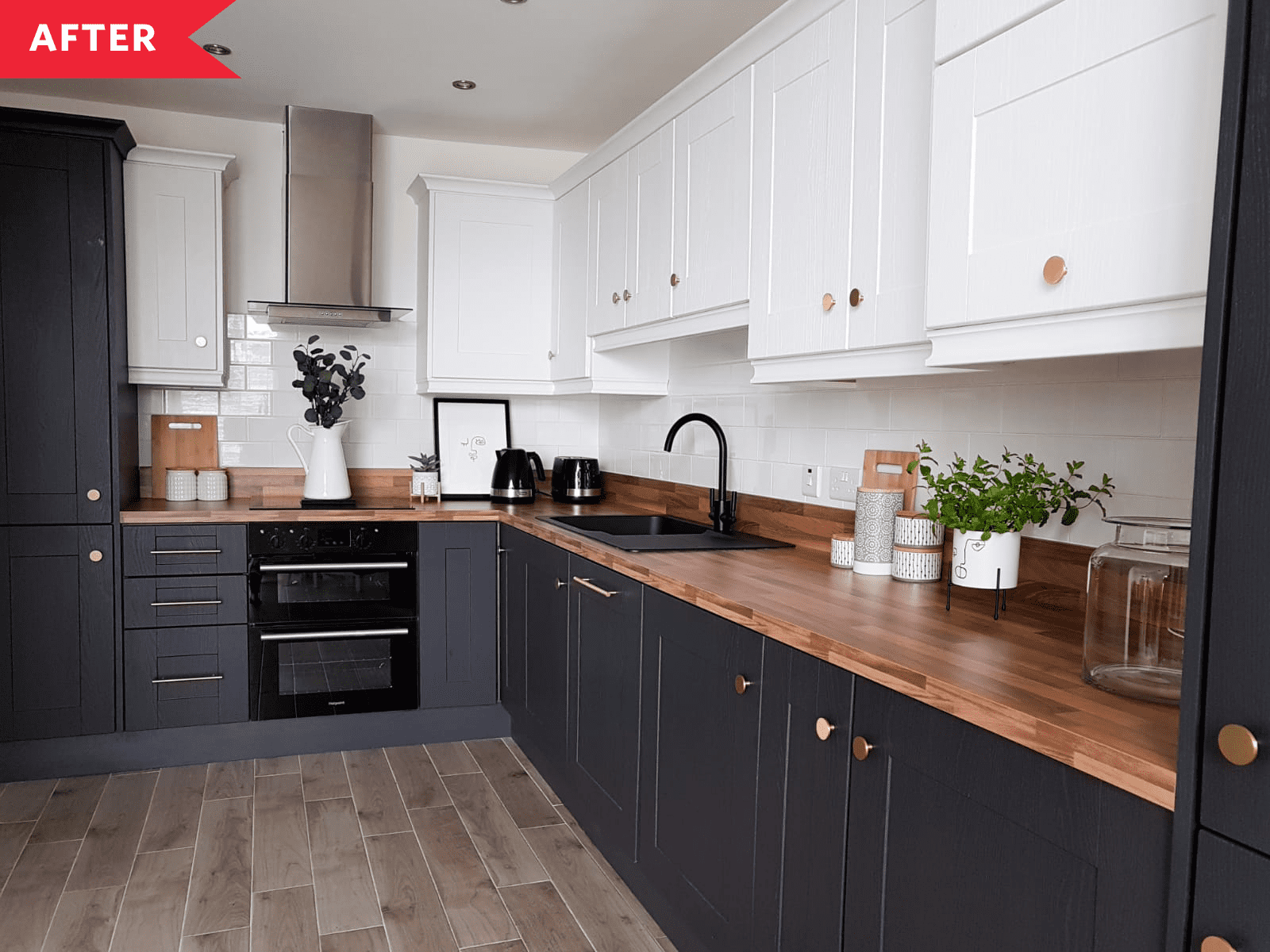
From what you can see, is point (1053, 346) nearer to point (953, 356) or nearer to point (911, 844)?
point (953, 356)

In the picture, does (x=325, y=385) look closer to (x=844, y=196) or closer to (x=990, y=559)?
(x=844, y=196)

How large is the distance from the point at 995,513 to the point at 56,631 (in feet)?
10.4

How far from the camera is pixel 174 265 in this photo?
3.67 meters

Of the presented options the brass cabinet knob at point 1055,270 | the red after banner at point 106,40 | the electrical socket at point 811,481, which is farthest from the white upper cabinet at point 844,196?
the red after banner at point 106,40

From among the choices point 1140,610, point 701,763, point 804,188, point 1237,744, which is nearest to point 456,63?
point 804,188

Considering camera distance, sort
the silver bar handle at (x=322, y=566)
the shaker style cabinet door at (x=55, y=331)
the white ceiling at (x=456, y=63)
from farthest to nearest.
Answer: the silver bar handle at (x=322, y=566) → the shaker style cabinet door at (x=55, y=331) → the white ceiling at (x=456, y=63)

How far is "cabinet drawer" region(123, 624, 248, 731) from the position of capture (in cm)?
342

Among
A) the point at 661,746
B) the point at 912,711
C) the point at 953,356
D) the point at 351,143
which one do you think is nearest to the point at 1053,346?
the point at 953,356

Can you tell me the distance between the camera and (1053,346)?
1408 millimetres

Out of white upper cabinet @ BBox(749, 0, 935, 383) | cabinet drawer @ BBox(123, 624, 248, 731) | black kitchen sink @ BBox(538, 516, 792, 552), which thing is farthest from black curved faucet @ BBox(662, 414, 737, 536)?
cabinet drawer @ BBox(123, 624, 248, 731)

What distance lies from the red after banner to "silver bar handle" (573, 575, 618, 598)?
2.02 metres

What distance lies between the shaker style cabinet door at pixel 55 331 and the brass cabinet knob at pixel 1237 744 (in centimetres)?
347

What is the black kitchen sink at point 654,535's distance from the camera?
2701 mm

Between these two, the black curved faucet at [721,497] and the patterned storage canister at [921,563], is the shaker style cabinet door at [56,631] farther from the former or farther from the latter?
the patterned storage canister at [921,563]
